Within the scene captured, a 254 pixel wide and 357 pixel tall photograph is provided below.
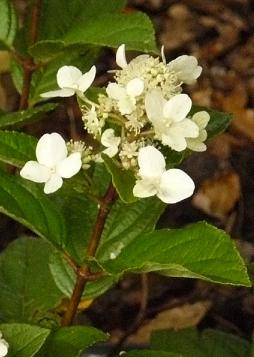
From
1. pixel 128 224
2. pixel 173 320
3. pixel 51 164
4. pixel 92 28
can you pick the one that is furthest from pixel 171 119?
pixel 173 320

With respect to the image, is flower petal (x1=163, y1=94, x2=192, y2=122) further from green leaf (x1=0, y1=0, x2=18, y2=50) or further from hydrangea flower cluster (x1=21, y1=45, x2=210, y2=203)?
green leaf (x1=0, y1=0, x2=18, y2=50)

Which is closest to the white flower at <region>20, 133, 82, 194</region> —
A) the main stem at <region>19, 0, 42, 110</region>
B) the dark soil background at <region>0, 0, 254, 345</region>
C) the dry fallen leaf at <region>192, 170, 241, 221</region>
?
the main stem at <region>19, 0, 42, 110</region>

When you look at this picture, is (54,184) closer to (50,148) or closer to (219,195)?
(50,148)

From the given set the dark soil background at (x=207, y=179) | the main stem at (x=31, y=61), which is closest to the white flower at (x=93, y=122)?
the main stem at (x=31, y=61)

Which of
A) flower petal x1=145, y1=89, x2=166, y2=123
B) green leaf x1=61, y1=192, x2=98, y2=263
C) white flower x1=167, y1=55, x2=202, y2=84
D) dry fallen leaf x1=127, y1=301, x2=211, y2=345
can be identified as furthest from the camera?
dry fallen leaf x1=127, y1=301, x2=211, y2=345

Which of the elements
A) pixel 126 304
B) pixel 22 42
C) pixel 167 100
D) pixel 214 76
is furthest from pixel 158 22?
pixel 167 100
